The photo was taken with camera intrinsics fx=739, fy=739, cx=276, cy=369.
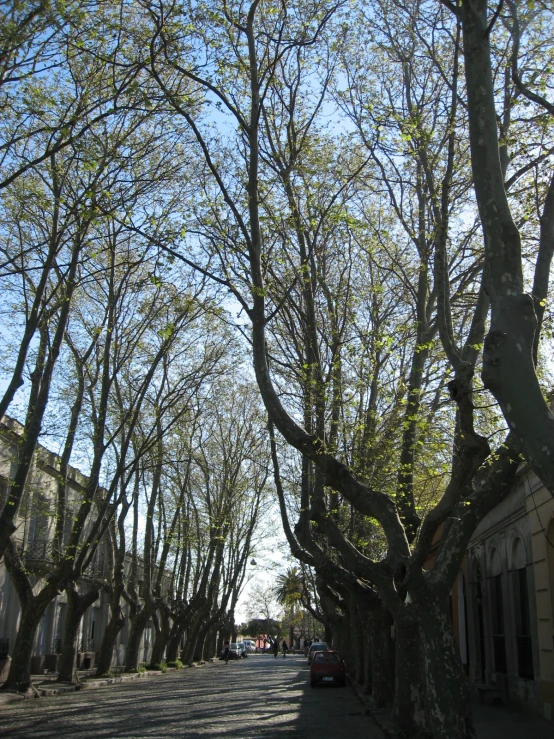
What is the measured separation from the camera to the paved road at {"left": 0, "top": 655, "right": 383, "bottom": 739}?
1277 centimetres

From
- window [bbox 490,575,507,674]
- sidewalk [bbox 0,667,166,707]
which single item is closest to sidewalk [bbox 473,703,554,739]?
window [bbox 490,575,507,674]

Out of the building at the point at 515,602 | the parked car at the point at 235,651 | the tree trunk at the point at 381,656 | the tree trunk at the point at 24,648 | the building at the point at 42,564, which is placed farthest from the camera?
the parked car at the point at 235,651

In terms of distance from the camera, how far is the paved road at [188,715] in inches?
503

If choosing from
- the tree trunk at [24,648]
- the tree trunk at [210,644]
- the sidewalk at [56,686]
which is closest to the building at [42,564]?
the sidewalk at [56,686]

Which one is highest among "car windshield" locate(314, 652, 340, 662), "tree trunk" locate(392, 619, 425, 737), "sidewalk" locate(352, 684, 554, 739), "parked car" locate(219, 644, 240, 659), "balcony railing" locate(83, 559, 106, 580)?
"balcony railing" locate(83, 559, 106, 580)

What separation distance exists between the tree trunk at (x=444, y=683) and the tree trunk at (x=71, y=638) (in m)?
16.2

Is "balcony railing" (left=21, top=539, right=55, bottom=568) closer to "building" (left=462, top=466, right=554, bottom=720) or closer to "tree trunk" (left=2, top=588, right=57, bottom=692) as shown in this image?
"tree trunk" (left=2, top=588, right=57, bottom=692)

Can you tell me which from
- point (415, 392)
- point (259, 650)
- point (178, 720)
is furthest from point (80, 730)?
point (259, 650)

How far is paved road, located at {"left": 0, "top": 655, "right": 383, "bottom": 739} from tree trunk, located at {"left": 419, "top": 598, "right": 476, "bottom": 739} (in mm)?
4547

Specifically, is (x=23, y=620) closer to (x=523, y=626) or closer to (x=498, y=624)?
(x=498, y=624)

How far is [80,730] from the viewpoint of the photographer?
41.9 feet

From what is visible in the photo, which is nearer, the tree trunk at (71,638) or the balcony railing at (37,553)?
the tree trunk at (71,638)

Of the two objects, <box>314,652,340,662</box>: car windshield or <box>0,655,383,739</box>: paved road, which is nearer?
<box>0,655,383,739</box>: paved road

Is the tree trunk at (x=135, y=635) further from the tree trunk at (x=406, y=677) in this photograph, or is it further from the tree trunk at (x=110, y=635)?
the tree trunk at (x=406, y=677)
